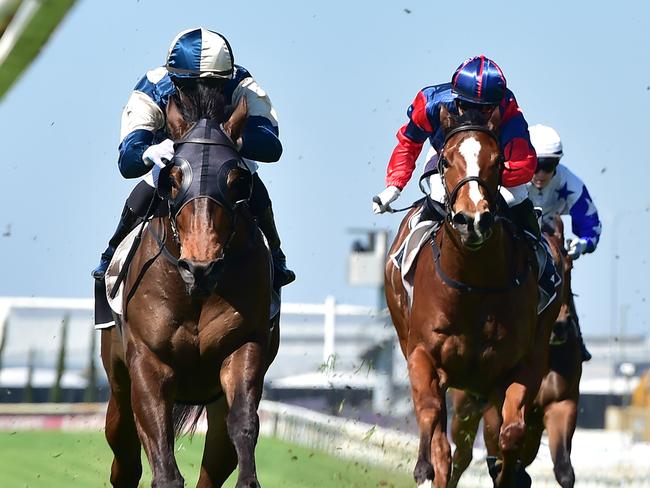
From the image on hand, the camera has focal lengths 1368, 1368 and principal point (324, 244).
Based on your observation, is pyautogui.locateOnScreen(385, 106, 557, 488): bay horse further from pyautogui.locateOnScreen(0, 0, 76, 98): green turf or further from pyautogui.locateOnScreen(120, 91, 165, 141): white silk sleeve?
pyautogui.locateOnScreen(0, 0, 76, 98): green turf

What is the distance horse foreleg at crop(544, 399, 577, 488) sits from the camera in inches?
303

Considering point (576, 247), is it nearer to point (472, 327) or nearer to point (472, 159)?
point (472, 327)

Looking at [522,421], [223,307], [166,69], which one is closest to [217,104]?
[166,69]

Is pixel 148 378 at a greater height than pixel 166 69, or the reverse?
pixel 166 69

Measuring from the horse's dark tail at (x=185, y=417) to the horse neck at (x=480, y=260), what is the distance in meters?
1.31

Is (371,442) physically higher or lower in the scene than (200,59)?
lower

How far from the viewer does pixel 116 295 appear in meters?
5.44

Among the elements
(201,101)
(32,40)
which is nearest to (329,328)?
(201,101)

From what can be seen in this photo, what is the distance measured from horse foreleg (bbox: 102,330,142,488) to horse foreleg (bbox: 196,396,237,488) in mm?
591

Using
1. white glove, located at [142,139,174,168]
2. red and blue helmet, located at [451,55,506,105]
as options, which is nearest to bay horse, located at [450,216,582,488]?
red and blue helmet, located at [451,55,506,105]

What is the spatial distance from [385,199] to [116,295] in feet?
5.96

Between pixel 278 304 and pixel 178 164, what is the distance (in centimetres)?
98

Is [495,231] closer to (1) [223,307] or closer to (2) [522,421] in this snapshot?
(2) [522,421]

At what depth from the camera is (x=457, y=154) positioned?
223 inches
